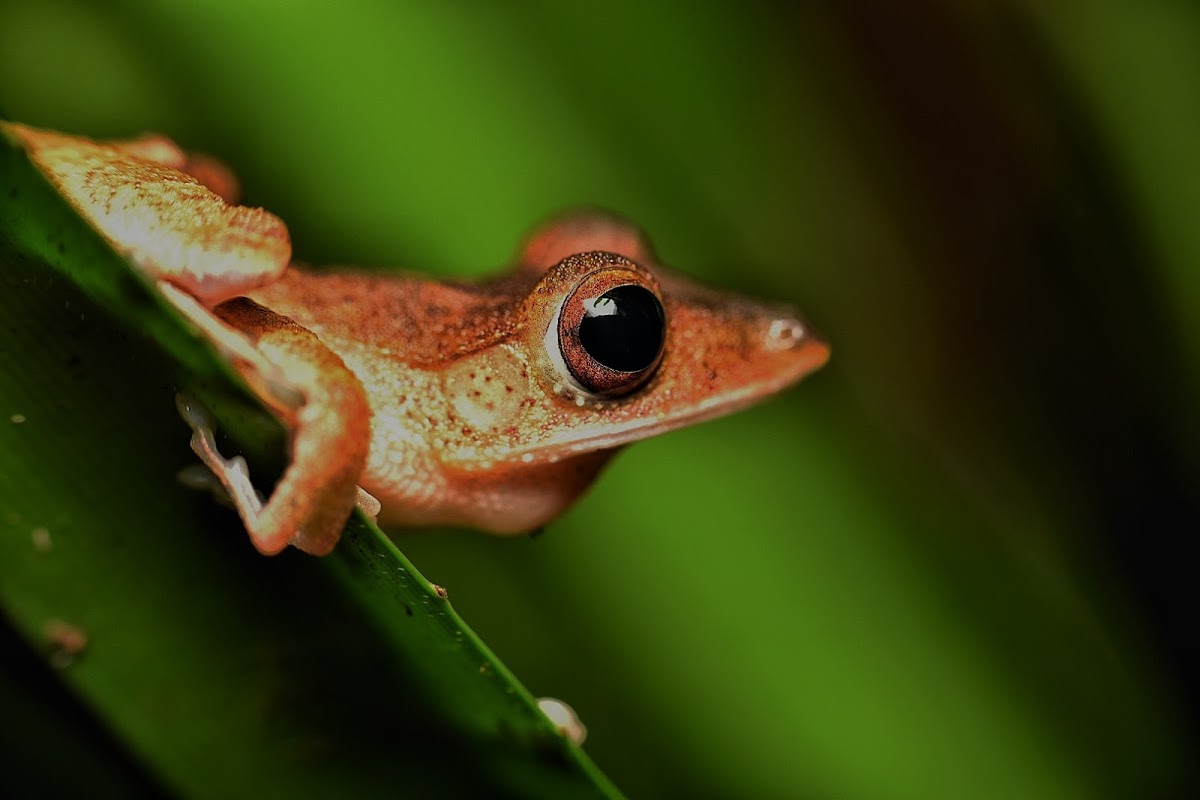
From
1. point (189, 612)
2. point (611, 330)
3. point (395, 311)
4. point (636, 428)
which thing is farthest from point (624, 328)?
point (189, 612)

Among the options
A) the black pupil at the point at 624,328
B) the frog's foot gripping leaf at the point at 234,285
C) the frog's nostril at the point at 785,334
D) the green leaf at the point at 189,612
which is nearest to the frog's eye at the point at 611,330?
the black pupil at the point at 624,328

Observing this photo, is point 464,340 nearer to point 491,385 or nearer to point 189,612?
point 491,385

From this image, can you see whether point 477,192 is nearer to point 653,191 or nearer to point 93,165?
point 653,191

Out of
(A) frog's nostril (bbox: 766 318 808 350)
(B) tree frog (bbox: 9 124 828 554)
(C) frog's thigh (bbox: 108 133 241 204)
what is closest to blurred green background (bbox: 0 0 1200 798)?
(C) frog's thigh (bbox: 108 133 241 204)

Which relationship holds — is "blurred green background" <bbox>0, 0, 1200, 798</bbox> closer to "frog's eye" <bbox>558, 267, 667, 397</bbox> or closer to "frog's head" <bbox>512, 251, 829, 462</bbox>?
"frog's head" <bbox>512, 251, 829, 462</bbox>

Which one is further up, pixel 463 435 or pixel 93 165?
pixel 93 165

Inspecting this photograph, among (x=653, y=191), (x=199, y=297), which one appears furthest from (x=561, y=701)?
(x=653, y=191)

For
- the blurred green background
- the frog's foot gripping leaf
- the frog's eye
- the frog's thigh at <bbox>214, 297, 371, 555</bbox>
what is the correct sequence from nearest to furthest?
the frog's thigh at <bbox>214, 297, 371, 555</bbox>, the frog's foot gripping leaf, the frog's eye, the blurred green background
